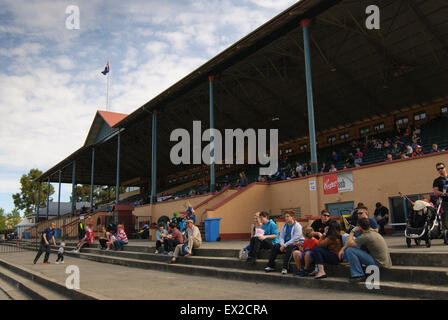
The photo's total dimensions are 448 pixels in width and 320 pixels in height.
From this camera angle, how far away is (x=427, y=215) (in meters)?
7.41

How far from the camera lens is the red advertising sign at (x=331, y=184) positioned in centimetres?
1428

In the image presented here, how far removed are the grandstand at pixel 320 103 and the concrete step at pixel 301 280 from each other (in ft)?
19.5

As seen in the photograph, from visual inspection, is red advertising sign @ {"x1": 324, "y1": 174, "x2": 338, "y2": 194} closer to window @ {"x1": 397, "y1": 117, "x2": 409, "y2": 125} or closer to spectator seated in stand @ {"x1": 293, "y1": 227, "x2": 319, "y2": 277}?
spectator seated in stand @ {"x1": 293, "y1": 227, "x2": 319, "y2": 277}

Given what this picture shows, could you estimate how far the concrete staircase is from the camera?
552cm

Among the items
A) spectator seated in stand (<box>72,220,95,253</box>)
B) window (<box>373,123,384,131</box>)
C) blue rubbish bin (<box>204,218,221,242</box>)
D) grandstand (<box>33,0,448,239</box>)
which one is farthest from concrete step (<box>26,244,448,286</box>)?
window (<box>373,123,384,131</box>)

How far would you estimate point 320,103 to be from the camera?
87.2 feet

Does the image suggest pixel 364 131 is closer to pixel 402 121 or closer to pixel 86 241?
pixel 402 121

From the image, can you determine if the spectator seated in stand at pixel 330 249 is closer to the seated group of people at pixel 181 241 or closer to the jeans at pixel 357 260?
the jeans at pixel 357 260

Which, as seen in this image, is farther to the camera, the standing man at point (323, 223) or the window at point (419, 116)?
the window at point (419, 116)

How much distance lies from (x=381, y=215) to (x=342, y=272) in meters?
5.97

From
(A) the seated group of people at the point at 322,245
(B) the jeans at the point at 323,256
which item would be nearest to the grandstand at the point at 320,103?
(A) the seated group of people at the point at 322,245

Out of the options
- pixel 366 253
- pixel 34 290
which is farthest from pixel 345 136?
pixel 34 290

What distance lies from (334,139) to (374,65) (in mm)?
9733
